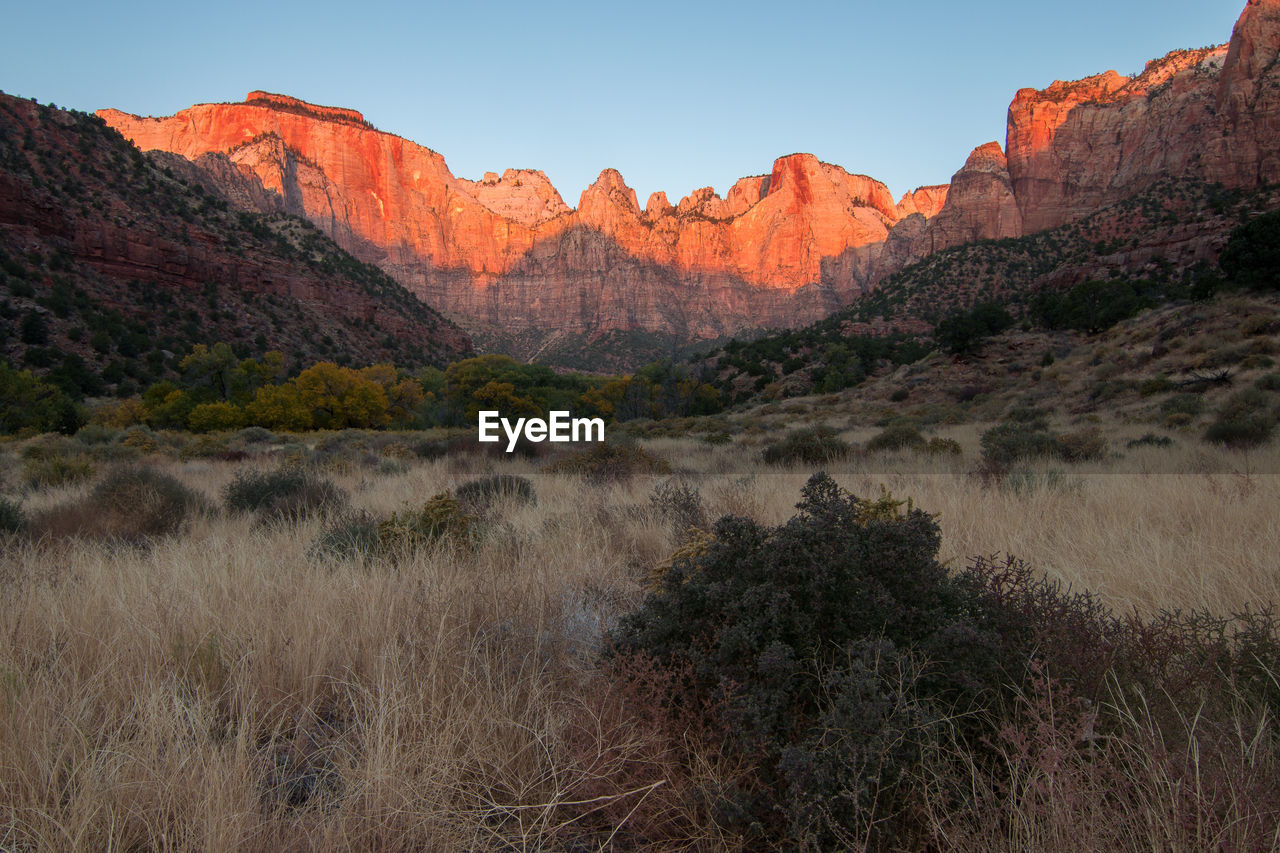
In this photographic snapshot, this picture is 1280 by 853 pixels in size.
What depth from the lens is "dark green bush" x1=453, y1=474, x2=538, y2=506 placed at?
7.43 m

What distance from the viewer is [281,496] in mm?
7145

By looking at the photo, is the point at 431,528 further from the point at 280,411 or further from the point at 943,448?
the point at 280,411

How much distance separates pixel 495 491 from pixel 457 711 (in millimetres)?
5827

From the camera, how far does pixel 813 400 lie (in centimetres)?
3647

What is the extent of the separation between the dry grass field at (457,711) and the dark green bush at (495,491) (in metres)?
2.04

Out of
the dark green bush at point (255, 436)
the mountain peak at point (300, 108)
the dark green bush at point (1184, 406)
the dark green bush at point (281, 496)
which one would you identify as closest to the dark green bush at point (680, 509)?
the dark green bush at point (281, 496)

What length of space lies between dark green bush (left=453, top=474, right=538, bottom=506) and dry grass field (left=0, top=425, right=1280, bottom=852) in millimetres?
2043

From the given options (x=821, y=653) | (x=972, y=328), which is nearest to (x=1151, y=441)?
(x=821, y=653)

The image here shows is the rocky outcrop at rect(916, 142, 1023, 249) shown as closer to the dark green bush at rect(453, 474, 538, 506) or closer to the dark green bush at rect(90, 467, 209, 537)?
the dark green bush at rect(453, 474, 538, 506)

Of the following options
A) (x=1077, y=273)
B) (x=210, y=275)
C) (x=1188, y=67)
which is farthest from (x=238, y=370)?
(x=1188, y=67)

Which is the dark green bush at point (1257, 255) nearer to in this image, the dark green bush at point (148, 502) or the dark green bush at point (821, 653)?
the dark green bush at point (821, 653)

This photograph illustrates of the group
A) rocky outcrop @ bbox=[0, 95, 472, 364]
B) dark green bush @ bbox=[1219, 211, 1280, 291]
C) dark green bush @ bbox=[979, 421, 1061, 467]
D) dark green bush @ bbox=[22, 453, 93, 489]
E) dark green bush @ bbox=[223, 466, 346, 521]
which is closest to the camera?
dark green bush @ bbox=[223, 466, 346, 521]

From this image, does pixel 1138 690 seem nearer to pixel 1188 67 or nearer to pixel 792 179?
pixel 1188 67

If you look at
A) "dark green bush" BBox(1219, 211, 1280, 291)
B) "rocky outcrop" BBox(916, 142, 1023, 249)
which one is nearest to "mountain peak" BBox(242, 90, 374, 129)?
"rocky outcrop" BBox(916, 142, 1023, 249)
